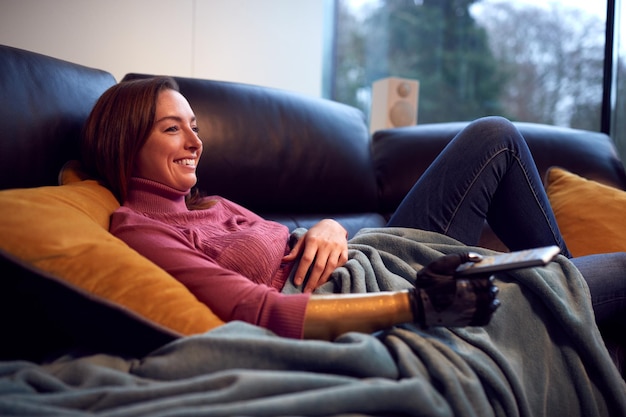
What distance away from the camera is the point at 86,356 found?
790mm

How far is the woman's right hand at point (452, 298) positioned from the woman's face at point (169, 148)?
0.64 metres

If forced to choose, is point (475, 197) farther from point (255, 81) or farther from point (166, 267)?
point (255, 81)

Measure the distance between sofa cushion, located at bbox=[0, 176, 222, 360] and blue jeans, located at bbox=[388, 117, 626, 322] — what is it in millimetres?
692

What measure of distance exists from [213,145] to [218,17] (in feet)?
4.28

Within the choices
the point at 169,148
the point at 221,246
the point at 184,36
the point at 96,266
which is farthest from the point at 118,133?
the point at 184,36

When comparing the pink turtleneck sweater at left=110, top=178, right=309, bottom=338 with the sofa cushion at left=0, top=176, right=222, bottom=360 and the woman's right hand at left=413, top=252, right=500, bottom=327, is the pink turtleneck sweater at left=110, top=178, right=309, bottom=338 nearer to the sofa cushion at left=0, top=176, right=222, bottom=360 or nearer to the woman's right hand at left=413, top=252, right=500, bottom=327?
the sofa cushion at left=0, top=176, right=222, bottom=360

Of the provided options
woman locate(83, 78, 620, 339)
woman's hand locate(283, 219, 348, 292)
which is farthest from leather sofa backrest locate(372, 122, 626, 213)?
woman's hand locate(283, 219, 348, 292)

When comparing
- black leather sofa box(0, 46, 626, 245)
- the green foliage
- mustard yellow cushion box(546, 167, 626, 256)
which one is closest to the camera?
black leather sofa box(0, 46, 626, 245)

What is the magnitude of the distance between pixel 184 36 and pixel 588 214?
197 cm

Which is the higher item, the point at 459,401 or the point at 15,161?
the point at 15,161

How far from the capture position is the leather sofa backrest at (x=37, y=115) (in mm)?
1062


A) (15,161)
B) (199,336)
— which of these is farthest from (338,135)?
(199,336)

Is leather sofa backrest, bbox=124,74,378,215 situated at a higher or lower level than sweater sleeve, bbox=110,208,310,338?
higher

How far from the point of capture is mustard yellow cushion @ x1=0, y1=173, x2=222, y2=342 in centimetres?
78
